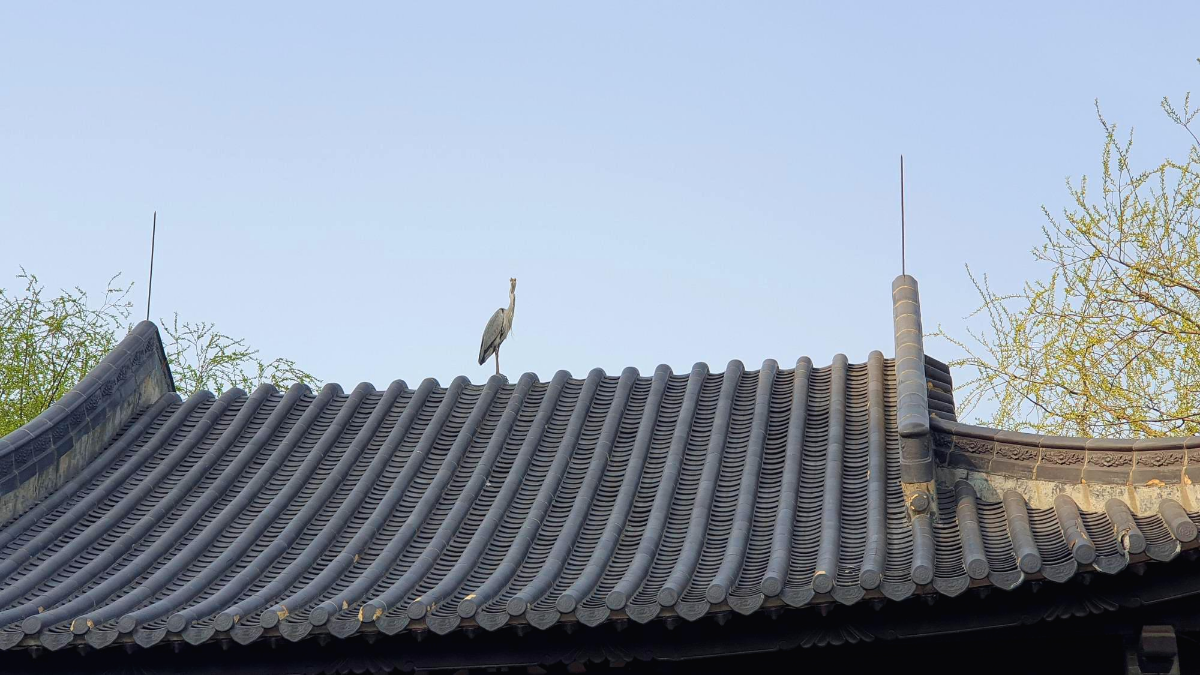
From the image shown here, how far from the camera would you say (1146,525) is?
19.4 feet

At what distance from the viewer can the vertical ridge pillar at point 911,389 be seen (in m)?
6.85

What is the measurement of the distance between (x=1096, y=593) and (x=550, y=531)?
2.78m

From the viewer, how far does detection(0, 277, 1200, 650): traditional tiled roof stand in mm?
5863

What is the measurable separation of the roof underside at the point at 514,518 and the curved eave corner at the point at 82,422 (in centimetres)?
13

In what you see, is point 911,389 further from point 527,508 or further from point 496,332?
point 496,332

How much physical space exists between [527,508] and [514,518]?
0.15 meters

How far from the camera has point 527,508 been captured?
750 cm

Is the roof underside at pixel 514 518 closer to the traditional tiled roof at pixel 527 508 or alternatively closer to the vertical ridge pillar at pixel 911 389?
the traditional tiled roof at pixel 527 508

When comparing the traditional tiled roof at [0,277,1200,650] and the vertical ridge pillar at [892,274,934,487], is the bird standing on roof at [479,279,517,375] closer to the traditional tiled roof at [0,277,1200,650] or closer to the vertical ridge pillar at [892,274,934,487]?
the traditional tiled roof at [0,277,1200,650]

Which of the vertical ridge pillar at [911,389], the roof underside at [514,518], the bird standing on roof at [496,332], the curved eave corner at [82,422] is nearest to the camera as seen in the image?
the roof underside at [514,518]

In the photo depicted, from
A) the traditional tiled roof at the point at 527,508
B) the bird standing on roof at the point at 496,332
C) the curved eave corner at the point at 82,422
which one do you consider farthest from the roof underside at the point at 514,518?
the bird standing on roof at the point at 496,332

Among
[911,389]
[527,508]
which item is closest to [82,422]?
[527,508]

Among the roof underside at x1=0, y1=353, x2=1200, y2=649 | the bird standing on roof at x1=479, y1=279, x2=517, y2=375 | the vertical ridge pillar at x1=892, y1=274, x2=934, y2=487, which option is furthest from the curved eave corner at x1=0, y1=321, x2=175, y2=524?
the vertical ridge pillar at x1=892, y1=274, x2=934, y2=487

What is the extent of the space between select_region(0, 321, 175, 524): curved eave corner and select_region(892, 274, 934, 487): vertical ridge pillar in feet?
17.0
